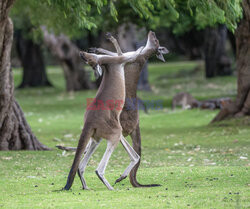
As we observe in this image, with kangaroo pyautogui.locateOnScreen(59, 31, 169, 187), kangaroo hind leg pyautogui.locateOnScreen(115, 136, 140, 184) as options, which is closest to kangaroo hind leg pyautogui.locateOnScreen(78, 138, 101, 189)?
kangaroo hind leg pyautogui.locateOnScreen(115, 136, 140, 184)

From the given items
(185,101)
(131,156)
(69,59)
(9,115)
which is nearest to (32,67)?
(69,59)

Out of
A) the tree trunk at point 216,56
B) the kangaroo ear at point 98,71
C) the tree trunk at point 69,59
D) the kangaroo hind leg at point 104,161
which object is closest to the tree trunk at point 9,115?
the kangaroo ear at point 98,71

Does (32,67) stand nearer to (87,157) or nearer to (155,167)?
(155,167)

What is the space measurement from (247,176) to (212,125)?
309 inches

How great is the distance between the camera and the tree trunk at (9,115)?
11.3 m

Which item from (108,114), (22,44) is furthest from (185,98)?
(22,44)

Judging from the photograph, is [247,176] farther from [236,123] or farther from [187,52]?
[187,52]

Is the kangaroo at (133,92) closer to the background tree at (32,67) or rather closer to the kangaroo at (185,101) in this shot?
the kangaroo at (185,101)

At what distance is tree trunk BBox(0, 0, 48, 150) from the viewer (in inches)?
446

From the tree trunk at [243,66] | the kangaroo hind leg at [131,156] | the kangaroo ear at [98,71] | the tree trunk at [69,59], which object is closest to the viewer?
the kangaroo ear at [98,71]

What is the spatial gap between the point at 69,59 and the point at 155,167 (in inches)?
826

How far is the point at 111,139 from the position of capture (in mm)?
6555

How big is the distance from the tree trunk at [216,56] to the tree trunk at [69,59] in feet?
26.3

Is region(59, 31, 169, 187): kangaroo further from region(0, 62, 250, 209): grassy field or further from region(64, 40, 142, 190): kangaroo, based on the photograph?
region(0, 62, 250, 209): grassy field
